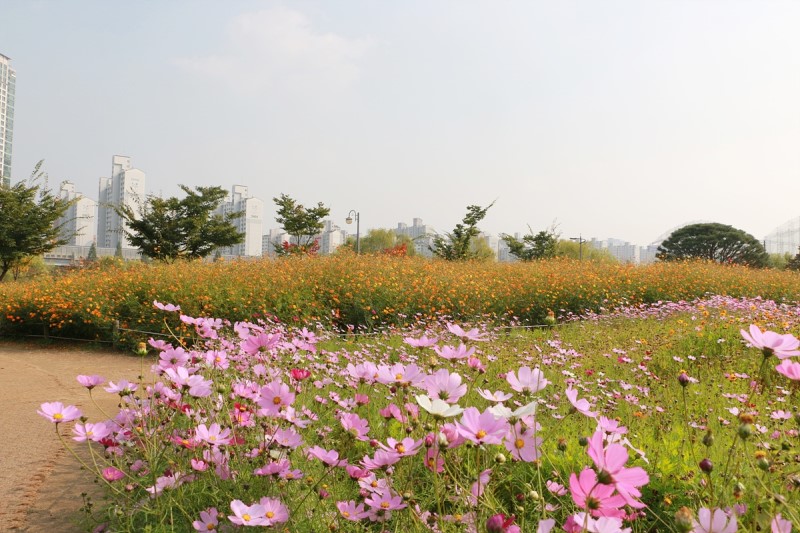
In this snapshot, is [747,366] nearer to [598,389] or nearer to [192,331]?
[598,389]

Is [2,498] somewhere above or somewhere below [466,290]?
below

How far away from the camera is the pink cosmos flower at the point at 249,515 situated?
3.59ft

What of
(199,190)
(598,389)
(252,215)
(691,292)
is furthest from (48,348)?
(252,215)

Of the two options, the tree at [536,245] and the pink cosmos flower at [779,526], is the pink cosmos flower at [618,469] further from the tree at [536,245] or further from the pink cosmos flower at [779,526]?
the tree at [536,245]

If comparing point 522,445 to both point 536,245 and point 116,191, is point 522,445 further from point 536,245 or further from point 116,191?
point 116,191

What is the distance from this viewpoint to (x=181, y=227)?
18.3 metres

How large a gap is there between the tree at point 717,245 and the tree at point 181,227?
23.1m

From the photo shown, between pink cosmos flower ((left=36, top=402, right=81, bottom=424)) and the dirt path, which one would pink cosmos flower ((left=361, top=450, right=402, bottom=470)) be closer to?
pink cosmos flower ((left=36, top=402, right=81, bottom=424))

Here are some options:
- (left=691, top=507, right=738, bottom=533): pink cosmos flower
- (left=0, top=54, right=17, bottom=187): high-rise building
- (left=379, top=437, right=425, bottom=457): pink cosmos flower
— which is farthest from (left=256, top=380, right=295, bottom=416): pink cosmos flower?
(left=0, top=54, right=17, bottom=187): high-rise building

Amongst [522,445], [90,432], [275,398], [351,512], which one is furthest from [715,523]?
[90,432]

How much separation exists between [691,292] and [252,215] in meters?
72.0

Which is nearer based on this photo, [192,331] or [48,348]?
[192,331]

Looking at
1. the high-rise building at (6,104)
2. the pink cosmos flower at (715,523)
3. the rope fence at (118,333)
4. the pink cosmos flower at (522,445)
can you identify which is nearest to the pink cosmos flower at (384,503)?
the pink cosmos flower at (522,445)

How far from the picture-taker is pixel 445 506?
6.55ft
